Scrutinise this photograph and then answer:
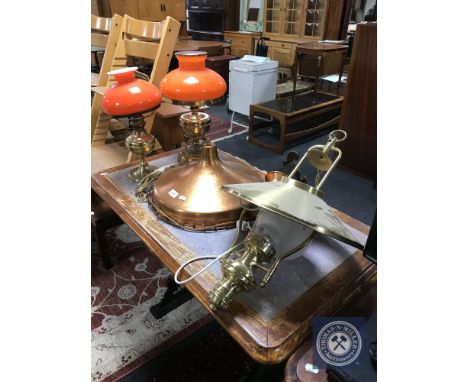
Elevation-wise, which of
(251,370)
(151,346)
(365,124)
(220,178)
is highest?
(220,178)

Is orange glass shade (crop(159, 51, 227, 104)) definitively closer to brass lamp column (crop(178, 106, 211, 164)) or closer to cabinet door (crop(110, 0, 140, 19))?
brass lamp column (crop(178, 106, 211, 164))

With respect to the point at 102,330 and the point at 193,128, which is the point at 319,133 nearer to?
the point at 193,128

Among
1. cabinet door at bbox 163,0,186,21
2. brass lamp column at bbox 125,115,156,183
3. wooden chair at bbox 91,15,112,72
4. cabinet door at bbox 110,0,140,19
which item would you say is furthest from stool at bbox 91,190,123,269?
cabinet door at bbox 163,0,186,21

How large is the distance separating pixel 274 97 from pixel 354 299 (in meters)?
2.99

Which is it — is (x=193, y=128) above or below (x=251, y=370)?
above

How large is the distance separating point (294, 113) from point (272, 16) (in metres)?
2.72

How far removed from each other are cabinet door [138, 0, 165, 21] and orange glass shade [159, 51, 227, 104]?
4.71m

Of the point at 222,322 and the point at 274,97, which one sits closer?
the point at 222,322

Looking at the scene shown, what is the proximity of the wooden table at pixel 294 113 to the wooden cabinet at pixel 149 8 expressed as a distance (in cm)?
288

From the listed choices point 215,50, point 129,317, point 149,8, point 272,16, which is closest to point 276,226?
point 129,317

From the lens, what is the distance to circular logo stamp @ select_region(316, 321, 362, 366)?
1.97ft

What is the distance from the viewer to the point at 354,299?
77 cm

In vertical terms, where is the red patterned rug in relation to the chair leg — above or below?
below

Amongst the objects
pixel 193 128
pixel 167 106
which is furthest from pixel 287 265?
pixel 167 106
